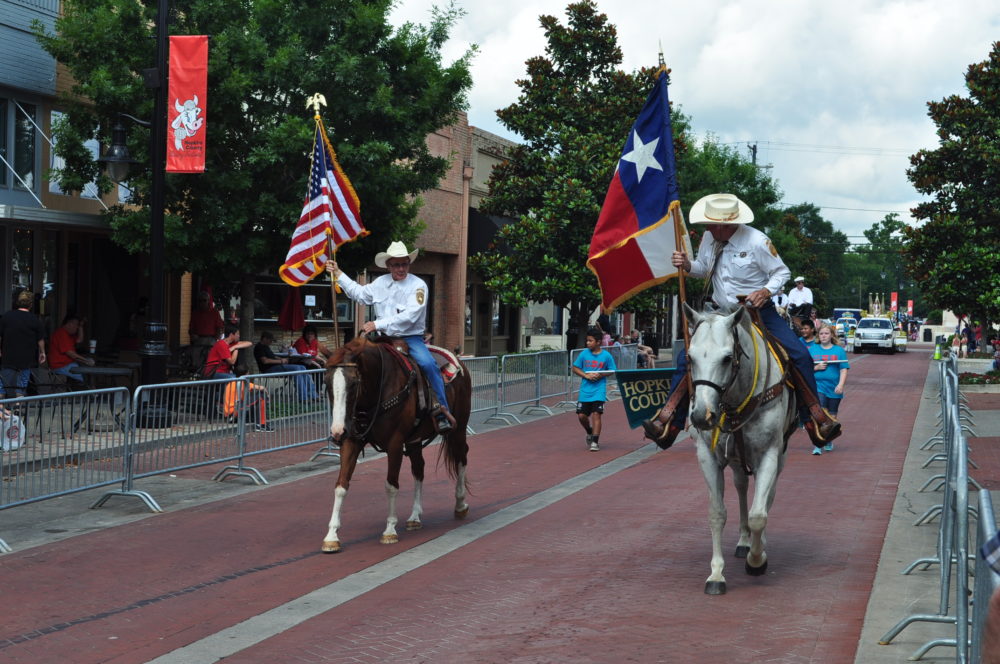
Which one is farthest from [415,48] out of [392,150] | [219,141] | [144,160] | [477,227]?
[477,227]

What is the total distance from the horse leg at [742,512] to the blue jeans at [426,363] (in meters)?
2.84

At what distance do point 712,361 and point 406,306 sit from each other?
11.6 ft

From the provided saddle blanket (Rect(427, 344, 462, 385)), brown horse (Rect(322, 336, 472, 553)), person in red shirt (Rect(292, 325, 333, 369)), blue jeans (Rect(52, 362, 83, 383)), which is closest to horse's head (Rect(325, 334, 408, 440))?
brown horse (Rect(322, 336, 472, 553))

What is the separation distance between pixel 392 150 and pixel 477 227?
17.5 m

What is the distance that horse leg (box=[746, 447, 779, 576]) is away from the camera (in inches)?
309

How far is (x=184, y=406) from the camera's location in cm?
1249

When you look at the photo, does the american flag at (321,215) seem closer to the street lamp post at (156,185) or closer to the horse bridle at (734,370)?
the street lamp post at (156,185)

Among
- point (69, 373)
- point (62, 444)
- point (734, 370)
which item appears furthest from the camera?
point (69, 373)

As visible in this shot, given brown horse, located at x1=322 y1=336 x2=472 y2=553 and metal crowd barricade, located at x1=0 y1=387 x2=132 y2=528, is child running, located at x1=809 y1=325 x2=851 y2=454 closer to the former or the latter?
brown horse, located at x1=322 y1=336 x2=472 y2=553

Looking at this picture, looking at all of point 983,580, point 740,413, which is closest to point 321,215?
point 740,413

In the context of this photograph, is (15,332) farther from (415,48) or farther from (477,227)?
(477,227)

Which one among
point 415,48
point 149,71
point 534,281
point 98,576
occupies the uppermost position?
point 415,48

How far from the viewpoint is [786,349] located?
843 centimetres

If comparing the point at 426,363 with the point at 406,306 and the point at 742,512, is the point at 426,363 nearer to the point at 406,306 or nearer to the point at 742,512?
the point at 406,306
